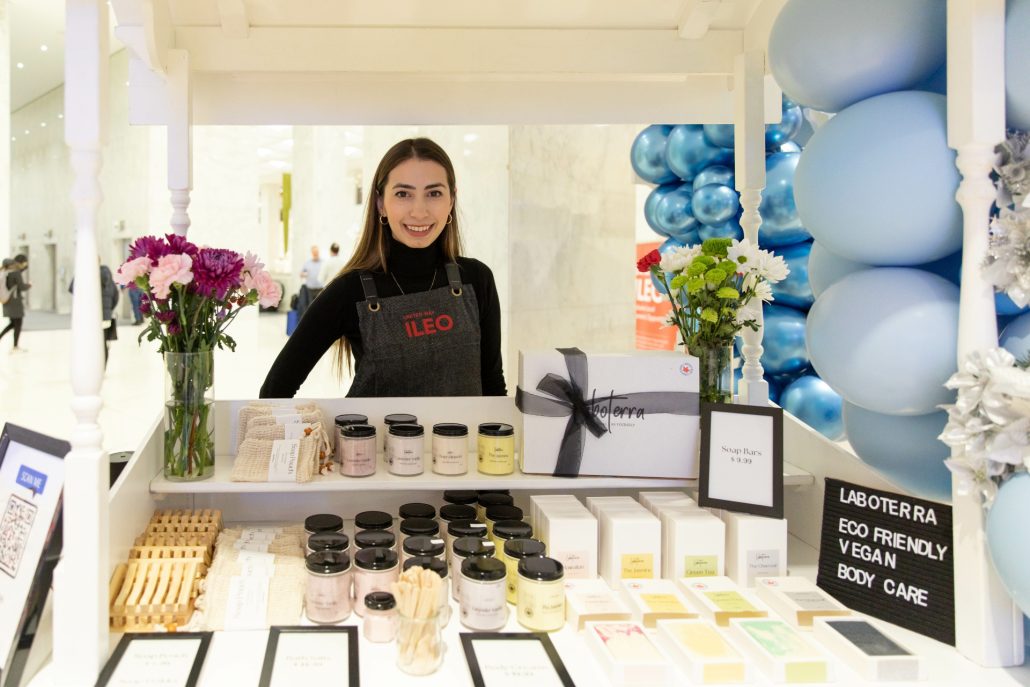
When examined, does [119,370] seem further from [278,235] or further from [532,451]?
[278,235]

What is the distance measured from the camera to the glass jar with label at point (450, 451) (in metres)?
1.62

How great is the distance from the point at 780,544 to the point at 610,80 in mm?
1368

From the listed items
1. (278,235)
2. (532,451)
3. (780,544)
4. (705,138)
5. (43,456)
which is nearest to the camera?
(43,456)

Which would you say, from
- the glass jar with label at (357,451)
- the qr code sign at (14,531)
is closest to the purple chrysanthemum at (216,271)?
the glass jar with label at (357,451)

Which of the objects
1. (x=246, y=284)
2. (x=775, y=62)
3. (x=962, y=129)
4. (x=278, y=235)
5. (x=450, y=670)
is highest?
(x=278, y=235)

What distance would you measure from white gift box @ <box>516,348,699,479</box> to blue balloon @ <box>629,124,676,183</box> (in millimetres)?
2715

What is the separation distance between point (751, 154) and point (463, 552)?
3.99 feet

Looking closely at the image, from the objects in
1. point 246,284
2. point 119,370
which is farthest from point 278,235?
point 246,284

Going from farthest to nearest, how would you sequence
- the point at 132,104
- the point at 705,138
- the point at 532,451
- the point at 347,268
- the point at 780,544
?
1. the point at 705,138
2. the point at 347,268
3. the point at 132,104
4. the point at 532,451
5. the point at 780,544

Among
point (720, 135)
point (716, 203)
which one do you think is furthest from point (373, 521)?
point (720, 135)

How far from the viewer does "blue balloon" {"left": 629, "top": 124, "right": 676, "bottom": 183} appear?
4.08 meters

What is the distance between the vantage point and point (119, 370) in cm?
852

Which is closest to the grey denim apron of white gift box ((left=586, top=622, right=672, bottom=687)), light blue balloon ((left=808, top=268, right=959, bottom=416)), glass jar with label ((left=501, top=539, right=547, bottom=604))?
glass jar with label ((left=501, top=539, right=547, bottom=604))

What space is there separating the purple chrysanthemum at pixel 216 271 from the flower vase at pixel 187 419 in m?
0.14
